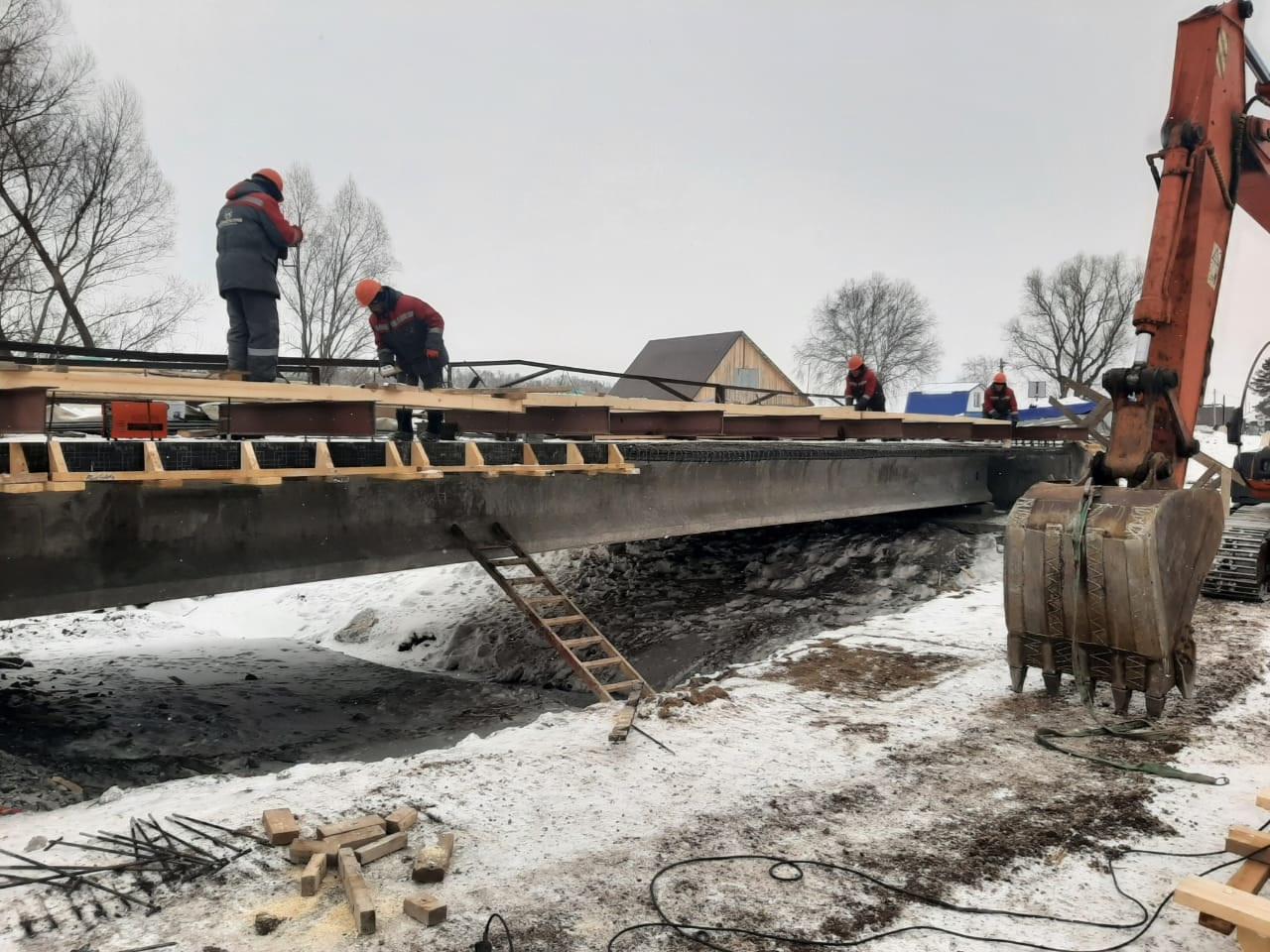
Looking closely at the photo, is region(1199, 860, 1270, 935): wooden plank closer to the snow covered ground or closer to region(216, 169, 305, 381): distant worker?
the snow covered ground

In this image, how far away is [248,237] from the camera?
25.0ft

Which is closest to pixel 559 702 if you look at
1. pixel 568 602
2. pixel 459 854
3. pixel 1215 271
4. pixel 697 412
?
pixel 568 602

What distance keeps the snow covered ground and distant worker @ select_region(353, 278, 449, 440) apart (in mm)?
4262

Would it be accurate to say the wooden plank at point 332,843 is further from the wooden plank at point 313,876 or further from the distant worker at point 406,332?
the distant worker at point 406,332

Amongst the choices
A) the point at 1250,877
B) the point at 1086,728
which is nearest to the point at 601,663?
the point at 1086,728

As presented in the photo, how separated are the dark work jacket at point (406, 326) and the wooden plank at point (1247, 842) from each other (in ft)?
25.0

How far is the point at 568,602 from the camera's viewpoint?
27.3 feet

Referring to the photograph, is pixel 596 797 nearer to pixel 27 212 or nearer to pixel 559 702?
pixel 559 702

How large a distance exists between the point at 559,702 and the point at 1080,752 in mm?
5869

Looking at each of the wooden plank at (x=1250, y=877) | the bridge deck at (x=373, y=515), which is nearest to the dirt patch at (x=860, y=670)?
the bridge deck at (x=373, y=515)

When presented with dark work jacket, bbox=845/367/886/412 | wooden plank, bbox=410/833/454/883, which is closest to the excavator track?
dark work jacket, bbox=845/367/886/412

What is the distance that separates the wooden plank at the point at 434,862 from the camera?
3869 mm

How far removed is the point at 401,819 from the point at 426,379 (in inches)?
226

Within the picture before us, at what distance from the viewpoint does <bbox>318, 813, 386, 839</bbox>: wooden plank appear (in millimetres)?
4242
